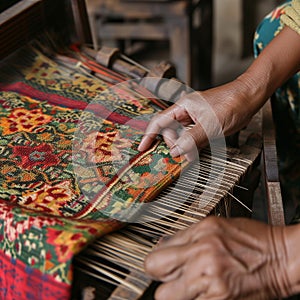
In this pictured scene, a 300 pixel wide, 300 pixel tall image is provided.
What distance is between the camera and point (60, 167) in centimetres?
115

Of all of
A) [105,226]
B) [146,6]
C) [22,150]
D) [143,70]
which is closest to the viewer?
[105,226]

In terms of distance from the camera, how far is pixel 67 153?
1.19 meters

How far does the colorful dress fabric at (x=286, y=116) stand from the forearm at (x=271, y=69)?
18 cm

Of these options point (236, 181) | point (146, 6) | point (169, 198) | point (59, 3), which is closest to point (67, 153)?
point (169, 198)

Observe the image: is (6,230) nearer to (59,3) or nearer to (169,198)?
(169,198)

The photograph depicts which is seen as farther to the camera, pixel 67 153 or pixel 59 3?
pixel 59 3

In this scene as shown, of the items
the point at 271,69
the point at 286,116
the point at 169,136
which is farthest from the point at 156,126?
the point at 286,116

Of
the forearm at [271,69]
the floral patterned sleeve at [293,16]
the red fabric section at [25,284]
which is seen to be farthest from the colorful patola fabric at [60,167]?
the floral patterned sleeve at [293,16]

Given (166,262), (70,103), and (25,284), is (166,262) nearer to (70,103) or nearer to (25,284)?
(25,284)

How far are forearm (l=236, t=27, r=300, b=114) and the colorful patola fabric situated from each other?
245mm

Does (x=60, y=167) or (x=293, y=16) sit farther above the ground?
(x=293, y=16)

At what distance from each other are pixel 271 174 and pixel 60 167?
0.45 metres

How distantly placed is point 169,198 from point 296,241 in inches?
11.6

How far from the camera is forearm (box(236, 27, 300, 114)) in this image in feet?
4.23
